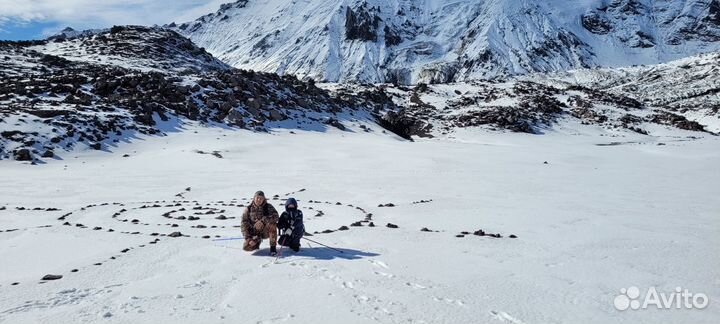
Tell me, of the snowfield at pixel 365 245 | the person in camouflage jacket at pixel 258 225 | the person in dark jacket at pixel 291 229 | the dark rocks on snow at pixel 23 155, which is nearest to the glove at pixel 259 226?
the person in camouflage jacket at pixel 258 225

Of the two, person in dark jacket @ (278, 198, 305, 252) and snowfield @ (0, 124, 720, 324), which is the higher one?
person in dark jacket @ (278, 198, 305, 252)

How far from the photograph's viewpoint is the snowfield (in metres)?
7.16

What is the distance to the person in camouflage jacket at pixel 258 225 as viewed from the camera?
1073cm

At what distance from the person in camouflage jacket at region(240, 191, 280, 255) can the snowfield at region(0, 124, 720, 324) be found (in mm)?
331

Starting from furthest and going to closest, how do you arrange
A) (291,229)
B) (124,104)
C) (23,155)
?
(124,104) < (23,155) < (291,229)

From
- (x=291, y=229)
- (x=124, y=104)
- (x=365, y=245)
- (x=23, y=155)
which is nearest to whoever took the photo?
(x=291, y=229)

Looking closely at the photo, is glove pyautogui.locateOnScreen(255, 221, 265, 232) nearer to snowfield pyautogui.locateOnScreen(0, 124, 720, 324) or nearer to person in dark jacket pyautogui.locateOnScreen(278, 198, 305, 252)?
person in dark jacket pyautogui.locateOnScreen(278, 198, 305, 252)

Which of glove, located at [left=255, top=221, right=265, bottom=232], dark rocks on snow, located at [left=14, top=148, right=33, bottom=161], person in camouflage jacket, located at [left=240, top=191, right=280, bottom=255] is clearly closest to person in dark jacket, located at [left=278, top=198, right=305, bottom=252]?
person in camouflage jacket, located at [left=240, top=191, right=280, bottom=255]

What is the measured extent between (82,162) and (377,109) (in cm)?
3727

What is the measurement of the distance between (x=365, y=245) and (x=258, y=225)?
2334mm

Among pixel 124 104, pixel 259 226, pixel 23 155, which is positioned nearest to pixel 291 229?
pixel 259 226

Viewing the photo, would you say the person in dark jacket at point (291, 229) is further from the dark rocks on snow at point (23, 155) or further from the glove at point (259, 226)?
the dark rocks on snow at point (23, 155)

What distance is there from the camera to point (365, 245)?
1120 cm

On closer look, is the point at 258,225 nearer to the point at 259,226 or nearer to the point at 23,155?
the point at 259,226
